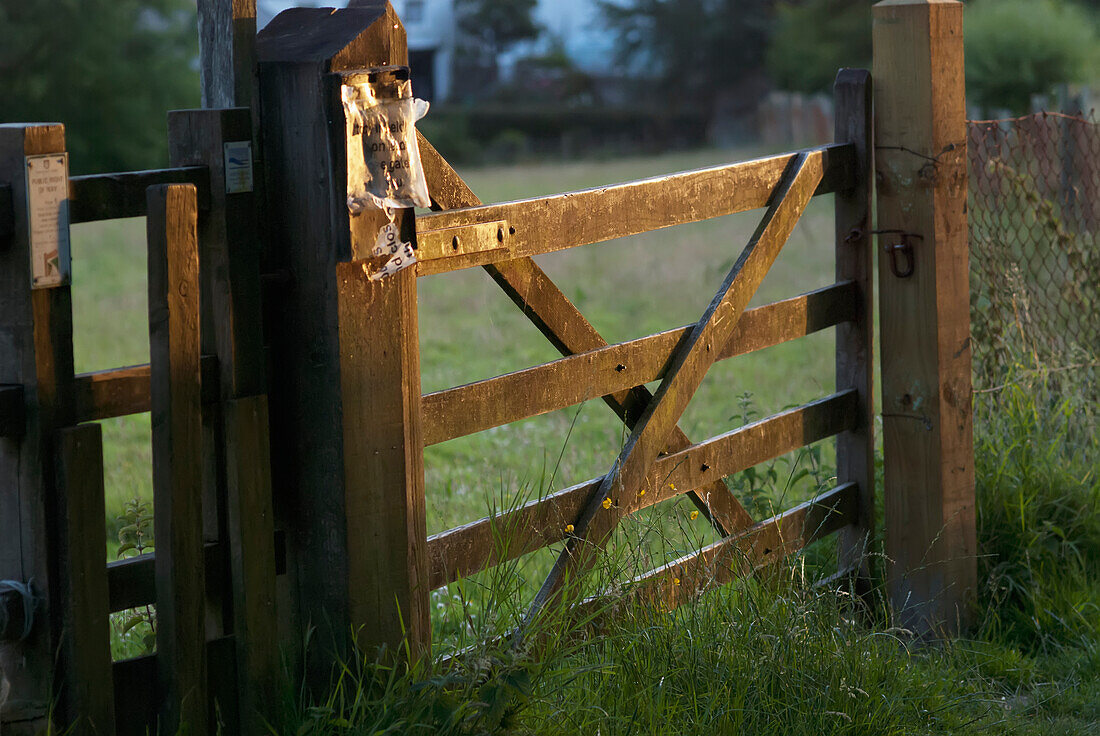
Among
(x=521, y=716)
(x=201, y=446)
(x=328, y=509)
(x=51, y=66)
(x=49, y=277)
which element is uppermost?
(x=51, y=66)

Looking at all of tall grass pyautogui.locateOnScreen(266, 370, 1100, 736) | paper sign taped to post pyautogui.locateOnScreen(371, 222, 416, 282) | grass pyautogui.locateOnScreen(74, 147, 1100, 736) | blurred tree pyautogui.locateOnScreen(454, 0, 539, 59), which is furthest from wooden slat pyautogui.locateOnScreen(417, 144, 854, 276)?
blurred tree pyautogui.locateOnScreen(454, 0, 539, 59)

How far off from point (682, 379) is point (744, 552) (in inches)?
22.7

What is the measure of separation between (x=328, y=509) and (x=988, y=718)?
199 centimetres

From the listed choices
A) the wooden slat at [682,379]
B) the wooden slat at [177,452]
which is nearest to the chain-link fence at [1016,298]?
the wooden slat at [682,379]

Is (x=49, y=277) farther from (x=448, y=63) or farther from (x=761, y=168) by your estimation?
(x=448, y=63)

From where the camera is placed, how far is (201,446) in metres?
2.30

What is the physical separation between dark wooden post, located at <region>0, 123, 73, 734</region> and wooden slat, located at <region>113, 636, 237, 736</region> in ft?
0.52

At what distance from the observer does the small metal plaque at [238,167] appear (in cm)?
232

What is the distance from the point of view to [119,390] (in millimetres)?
2273

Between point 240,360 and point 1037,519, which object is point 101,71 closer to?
point 1037,519

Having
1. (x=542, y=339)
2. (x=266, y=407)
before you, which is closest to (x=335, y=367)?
(x=266, y=407)

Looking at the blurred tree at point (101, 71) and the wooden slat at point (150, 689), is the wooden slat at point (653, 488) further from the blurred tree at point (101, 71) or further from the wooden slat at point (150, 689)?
the blurred tree at point (101, 71)

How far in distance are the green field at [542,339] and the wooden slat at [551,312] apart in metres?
0.13

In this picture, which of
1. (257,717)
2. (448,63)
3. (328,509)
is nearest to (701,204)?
(328,509)
